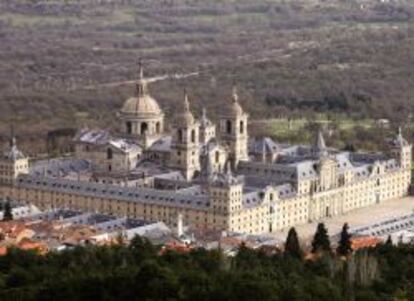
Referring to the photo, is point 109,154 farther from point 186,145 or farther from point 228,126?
point 228,126

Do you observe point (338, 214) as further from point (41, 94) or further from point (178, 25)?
point (178, 25)

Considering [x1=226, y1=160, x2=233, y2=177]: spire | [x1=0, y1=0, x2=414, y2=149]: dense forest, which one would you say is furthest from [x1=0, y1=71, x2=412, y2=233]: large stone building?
[x1=0, y1=0, x2=414, y2=149]: dense forest

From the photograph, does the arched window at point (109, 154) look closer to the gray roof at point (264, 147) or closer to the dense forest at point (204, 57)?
the gray roof at point (264, 147)

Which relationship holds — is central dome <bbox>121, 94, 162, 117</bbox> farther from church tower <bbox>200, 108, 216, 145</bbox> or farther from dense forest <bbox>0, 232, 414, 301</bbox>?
dense forest <bbox>0, 232, 414, 301</bbox>

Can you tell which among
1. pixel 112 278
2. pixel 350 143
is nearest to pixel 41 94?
pixel 350 143

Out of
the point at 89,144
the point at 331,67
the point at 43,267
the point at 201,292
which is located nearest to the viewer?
the point at 201,292

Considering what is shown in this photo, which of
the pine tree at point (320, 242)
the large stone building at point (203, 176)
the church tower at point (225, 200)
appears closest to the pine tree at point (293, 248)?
the pine tree at point (320, 242)

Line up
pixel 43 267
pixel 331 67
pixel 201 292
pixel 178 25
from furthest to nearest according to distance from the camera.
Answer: pixel 178 25
pixel 331 67
pixel 43 267
pixel 201 292
